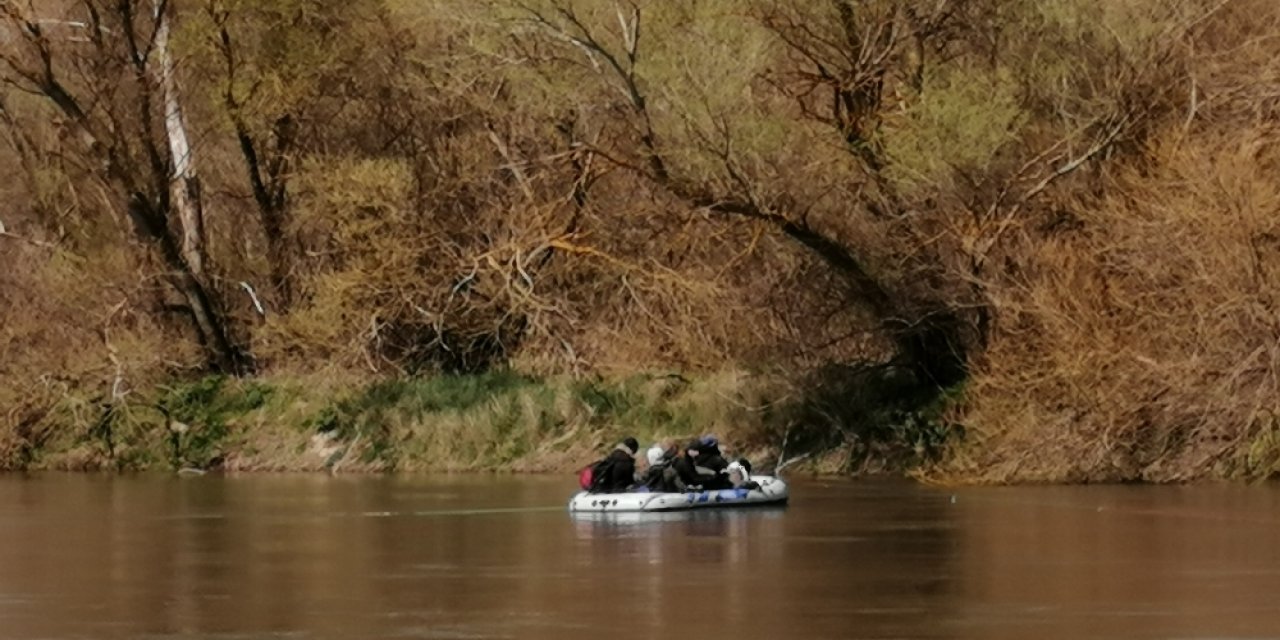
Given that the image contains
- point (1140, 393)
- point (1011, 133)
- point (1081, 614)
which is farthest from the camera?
point (1011, 133)

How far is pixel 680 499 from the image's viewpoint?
37.3 meters

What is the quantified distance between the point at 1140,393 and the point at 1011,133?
202 inches

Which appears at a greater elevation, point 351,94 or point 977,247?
point 351,94

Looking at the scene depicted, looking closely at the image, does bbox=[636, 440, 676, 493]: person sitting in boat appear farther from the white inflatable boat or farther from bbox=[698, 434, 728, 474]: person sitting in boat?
bbox=[698, 434, 728, 474]: person sitting in boat

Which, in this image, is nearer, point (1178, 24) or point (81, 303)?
point (1178, 24)

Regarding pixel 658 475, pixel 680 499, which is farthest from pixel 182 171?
pixel 680 499

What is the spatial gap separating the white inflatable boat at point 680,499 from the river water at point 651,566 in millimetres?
A: 358

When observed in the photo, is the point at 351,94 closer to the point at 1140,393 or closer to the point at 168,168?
the point at 168,168

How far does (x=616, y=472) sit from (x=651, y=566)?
302 inches

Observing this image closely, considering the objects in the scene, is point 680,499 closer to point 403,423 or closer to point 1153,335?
point 1153,335

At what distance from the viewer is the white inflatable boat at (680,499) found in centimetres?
3700

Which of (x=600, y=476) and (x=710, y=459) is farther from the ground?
(x=710, y=459)

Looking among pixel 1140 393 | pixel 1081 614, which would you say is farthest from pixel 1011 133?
pixel 1081 614

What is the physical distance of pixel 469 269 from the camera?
48.7 meters
